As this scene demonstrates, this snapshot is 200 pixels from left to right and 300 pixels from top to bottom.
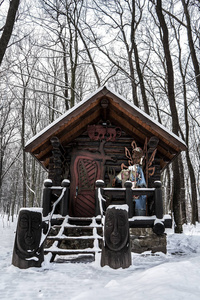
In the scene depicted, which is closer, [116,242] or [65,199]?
[116,242]

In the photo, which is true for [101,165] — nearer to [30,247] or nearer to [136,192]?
[136,192]

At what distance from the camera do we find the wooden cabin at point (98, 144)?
746cm

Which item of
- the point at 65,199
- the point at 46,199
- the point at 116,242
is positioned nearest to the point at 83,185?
Answer: the point at 65,199

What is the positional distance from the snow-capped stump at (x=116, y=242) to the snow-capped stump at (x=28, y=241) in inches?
48.0

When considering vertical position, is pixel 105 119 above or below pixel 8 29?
below

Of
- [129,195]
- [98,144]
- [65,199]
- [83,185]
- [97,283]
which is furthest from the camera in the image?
[98,144]

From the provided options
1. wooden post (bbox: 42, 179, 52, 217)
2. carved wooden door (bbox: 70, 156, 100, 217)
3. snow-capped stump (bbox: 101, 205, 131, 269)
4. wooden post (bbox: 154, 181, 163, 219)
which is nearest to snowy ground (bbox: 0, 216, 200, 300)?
snow-capped stump (bbox: 101, 205, 131, 269)

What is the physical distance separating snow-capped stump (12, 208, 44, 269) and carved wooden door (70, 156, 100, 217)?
11.8 ft

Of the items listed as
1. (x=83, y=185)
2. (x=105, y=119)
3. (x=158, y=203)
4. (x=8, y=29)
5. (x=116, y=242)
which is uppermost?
(x=8, y=29)

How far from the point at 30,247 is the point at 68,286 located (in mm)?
1315

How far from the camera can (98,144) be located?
28.9 feet

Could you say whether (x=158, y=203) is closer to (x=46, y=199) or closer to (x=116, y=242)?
(x=116, y=242)

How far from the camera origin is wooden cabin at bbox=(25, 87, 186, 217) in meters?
7.46

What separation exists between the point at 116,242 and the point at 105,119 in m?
5.30
